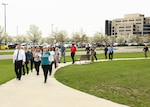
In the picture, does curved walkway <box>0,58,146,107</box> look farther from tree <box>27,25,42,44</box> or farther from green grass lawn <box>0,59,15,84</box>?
tree <box>27,25,42,44</box>

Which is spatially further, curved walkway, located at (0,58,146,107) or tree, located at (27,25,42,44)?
tree, located at (27,25,42,44)

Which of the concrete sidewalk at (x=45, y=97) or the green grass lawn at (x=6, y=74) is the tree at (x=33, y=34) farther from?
the concrete sidewalk at (x=45, y=97)

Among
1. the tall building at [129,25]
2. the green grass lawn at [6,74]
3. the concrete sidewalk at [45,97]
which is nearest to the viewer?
the concrete sidewalk at [45,97]

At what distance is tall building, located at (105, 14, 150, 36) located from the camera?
550ft

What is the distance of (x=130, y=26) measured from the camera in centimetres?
17112

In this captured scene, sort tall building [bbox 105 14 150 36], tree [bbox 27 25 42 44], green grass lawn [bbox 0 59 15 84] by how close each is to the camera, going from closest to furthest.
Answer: green grass lawn [bbox 0 59 15 84], tree [bbox 27 25 42 44], tall building [bbox 105 14 150 36]

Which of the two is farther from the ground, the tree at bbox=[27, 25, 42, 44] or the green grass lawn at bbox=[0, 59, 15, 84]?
the tree at bbox=[27, 25, 42, 44]

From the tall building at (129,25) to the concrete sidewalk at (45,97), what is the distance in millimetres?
161403

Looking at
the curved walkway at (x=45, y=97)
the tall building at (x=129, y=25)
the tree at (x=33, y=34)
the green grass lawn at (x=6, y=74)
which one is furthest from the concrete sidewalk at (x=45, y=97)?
the tall building at (x=129, y=25)

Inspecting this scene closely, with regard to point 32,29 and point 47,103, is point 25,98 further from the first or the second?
point 32,29

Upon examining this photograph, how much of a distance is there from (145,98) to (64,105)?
298 cm

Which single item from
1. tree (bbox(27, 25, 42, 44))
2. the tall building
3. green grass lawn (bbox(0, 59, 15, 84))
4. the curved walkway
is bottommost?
green grass lawn (bbox(0, 59, 15, 84))

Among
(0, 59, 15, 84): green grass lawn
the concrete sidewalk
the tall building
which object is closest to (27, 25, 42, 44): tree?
(0, 59, 15, 84): green grass lawn

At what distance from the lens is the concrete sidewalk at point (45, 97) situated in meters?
7.89
